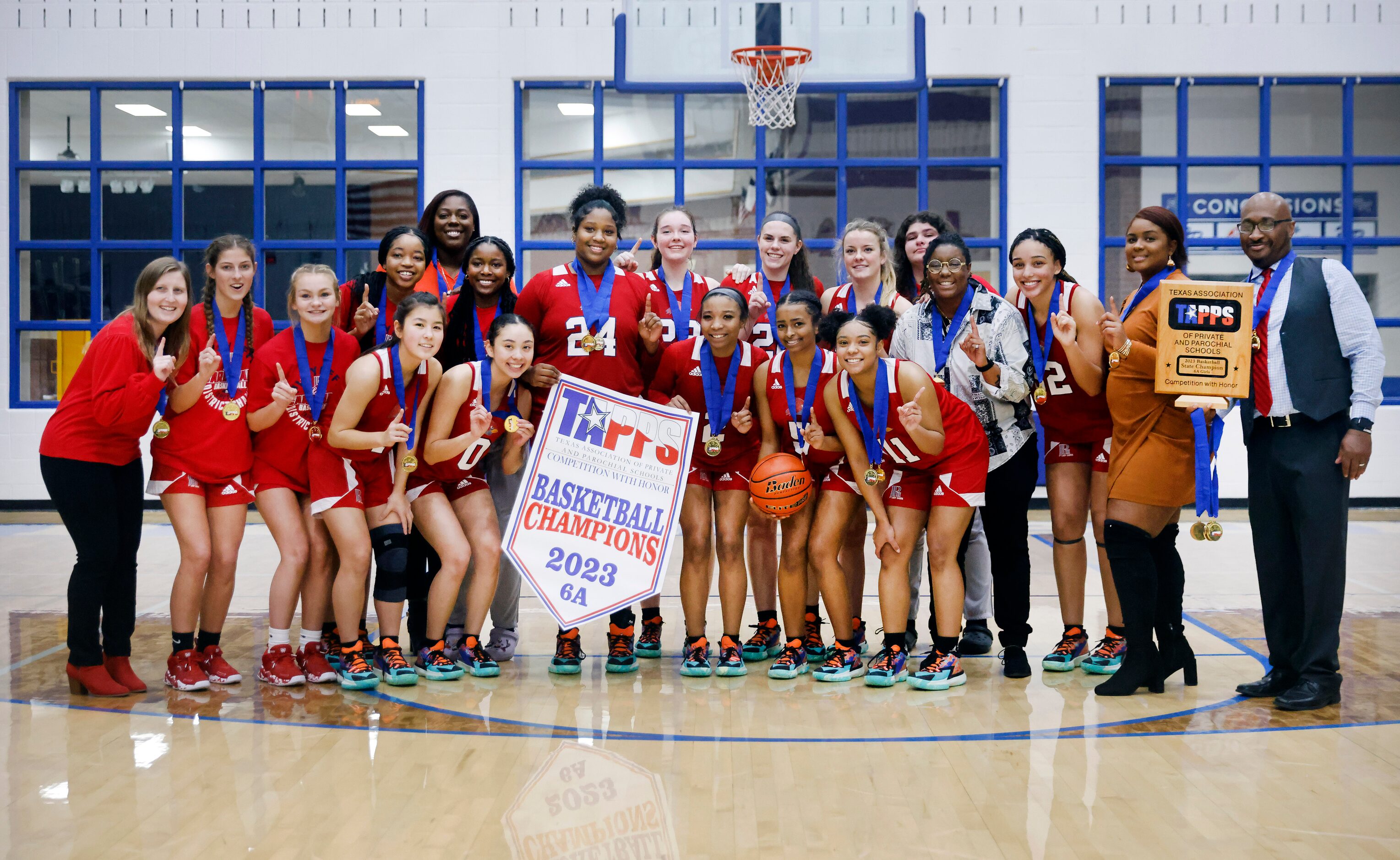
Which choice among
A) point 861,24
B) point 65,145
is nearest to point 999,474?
point 861,24

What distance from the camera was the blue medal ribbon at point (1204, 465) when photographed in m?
4.33

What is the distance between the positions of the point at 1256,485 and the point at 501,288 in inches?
128

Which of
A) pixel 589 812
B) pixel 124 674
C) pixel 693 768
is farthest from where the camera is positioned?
pixel 124 674

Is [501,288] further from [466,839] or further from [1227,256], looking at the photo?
[1227,256]

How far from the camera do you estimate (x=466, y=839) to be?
9.82 feet

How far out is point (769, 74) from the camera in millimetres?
8984

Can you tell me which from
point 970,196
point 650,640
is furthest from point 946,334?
point 970,196

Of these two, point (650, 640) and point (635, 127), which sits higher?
point (635, 127)

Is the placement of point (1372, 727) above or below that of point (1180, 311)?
below

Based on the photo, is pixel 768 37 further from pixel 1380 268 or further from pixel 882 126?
pixel 1380 268

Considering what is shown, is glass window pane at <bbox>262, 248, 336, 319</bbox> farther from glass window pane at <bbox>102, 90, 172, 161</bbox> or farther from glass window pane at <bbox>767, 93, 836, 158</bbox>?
glass window pane at <bbox>767, 93, 836, 158</bbox>

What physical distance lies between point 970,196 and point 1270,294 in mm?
7416

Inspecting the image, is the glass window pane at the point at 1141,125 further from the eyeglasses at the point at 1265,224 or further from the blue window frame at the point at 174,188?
the eyeglasses at the point at 1265,224

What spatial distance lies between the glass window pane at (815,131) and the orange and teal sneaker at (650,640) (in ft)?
24.4
